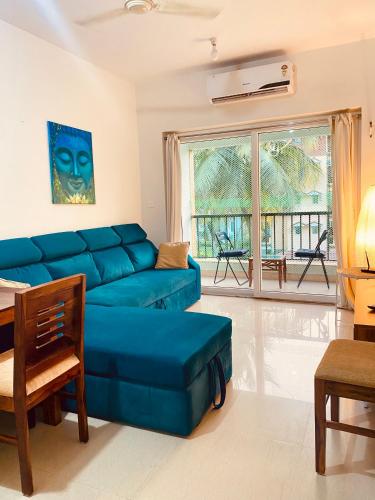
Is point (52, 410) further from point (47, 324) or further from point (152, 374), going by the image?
point (47, 324)

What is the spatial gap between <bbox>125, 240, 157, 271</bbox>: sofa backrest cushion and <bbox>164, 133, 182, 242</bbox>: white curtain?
1.24 ft

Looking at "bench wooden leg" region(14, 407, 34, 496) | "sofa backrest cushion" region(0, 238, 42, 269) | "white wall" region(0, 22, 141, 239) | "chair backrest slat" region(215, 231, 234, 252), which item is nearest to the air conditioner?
"white wall" region(0, 22, 141, 239)

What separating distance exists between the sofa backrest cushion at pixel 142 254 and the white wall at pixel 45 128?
16.9 inches

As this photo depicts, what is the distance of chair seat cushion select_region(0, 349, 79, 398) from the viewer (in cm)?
154

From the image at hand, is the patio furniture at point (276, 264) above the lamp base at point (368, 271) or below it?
below

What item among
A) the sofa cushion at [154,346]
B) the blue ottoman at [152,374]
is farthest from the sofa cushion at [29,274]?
the blue ottoman at [152,374]

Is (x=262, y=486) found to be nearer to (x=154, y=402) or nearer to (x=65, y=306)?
(x=154, y=402)

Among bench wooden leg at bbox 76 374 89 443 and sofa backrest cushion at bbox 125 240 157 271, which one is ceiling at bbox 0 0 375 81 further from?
bench wooden leg at bbox 76 374 89 443

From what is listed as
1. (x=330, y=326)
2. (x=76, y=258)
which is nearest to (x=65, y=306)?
(x=76, y=258)

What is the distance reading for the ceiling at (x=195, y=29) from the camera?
9.60 feet

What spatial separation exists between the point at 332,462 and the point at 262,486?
37 cm

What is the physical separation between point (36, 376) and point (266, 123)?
12.3ft

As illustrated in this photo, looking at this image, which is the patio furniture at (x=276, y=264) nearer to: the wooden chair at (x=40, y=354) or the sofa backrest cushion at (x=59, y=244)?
the sofa backrest cushion at (x=59, y=244)

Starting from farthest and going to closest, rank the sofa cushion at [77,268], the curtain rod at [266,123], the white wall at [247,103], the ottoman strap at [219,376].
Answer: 1. the curtain rod at [266,123]
2. the white wall at [247,103]
3. the sofa cushion at [77,268]
4. the ottoman strap at [219,376]
